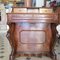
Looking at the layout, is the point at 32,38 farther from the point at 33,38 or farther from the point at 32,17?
the point at 32,17

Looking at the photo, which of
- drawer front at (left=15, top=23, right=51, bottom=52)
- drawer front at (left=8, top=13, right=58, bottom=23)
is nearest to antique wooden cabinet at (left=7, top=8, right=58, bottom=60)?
drawer front at (left=15, top=23, right=51, bottom=52)

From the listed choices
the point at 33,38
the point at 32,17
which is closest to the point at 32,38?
the point at 33,38

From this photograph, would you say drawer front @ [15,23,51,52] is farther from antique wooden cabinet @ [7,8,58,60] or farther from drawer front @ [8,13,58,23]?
drawer front @ [8,13,58,23]

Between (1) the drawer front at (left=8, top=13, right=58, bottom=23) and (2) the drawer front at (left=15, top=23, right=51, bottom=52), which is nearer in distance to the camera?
(1) the drawer front at (left=8, top=13, right=58, bottom=23)

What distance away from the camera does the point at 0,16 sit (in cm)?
860

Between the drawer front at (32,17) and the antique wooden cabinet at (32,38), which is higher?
the drawer front at (32,17)

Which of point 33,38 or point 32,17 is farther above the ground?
point 32,17

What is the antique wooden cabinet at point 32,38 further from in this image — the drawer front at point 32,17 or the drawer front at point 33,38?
the drawer front at point 32,17

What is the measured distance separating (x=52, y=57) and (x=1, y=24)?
5480 mm

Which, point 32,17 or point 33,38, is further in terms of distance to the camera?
point 33,38

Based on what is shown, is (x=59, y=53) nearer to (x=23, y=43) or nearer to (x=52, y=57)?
(x=52, y=57)

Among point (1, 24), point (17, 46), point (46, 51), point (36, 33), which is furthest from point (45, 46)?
point (1, 24)

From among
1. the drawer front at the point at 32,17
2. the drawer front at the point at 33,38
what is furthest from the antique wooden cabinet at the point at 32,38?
the drawer front at the point at 32,17

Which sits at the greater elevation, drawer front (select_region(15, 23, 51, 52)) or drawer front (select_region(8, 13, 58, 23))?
drawer front (select_region(8, 13, 58, 23))
